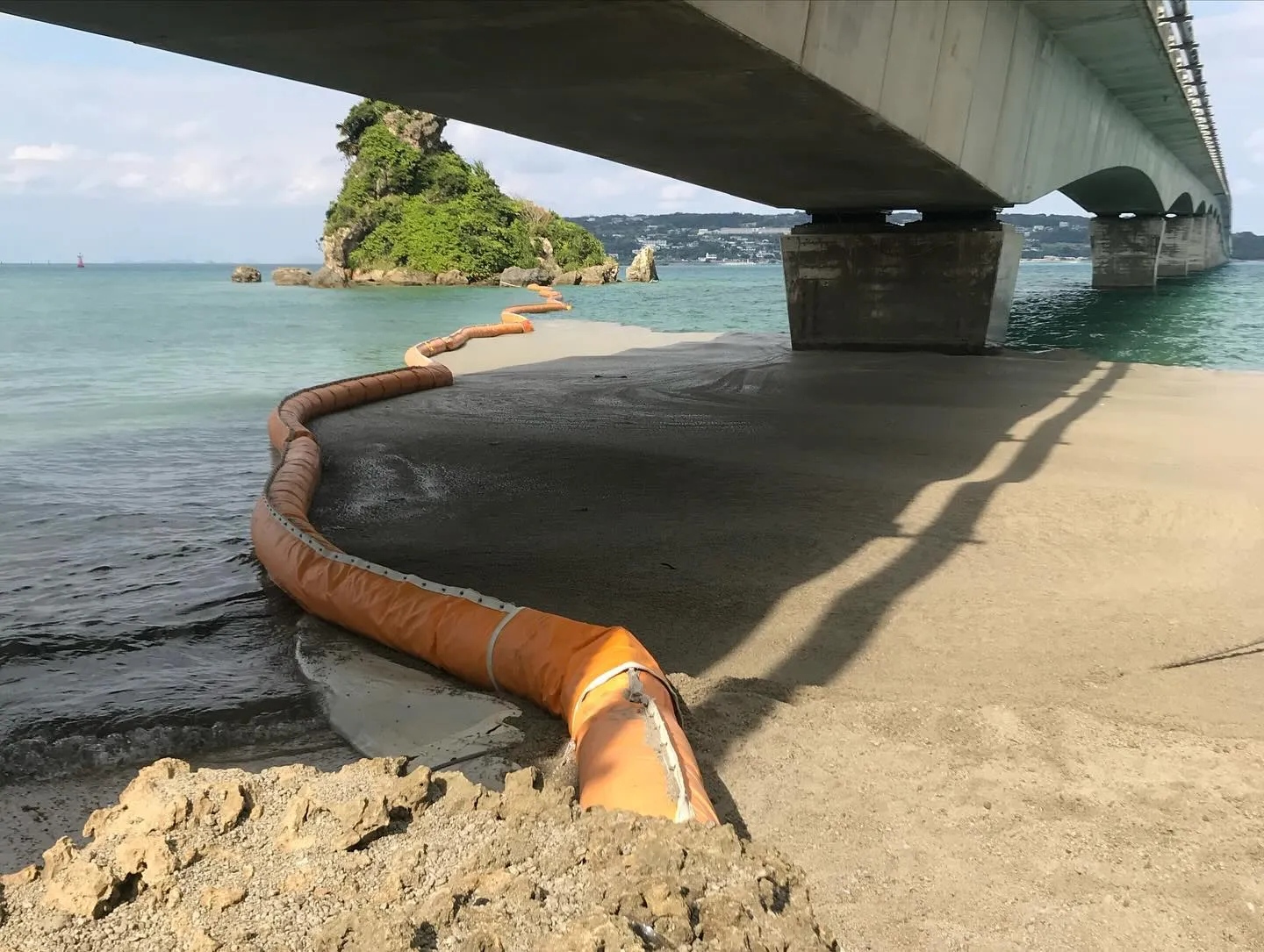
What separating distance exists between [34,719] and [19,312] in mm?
44550

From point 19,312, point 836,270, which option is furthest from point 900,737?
point 19,312

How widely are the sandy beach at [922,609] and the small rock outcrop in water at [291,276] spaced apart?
6627 centimetres

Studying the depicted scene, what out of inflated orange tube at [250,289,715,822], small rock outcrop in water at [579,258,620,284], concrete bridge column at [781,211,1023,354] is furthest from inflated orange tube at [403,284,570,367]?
small rock outcrop in water at [579,258,620,284]

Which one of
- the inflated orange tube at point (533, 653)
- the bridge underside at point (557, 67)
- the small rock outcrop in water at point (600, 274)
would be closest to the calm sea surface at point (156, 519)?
the inflated orange tube at point (533, 653)

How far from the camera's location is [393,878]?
2.45m

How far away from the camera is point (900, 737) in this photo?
3879mm

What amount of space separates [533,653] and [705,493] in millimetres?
3794

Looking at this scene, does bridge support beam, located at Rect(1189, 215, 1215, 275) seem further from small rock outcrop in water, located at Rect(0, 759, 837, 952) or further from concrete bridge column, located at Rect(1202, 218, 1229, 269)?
small rock outcrop in water, located at Rect(0, 759, 837, 952)

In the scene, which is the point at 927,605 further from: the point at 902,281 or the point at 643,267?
the point at 643,267

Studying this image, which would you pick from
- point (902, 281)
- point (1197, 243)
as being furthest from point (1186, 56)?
point (1197, 243)

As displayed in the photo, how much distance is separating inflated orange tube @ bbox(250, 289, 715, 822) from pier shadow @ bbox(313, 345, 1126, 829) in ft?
1.20

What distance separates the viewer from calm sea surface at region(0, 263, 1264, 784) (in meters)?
4.58

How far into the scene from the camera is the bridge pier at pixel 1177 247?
165 ft

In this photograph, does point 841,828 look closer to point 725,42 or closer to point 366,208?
point 725,42
